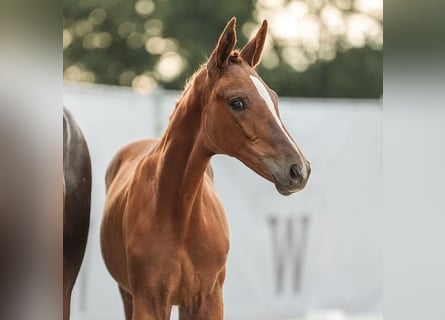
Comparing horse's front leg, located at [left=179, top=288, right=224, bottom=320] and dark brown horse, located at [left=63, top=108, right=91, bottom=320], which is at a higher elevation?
dark brown horse, located at [left=63, top=108, right=91, bottom=320]

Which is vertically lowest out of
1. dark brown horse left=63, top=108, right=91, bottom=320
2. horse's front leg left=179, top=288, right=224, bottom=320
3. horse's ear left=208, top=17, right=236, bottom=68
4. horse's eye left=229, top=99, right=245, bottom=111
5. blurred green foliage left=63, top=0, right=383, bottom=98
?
horse's front leg left=179, top=288, right=224, bottom=320

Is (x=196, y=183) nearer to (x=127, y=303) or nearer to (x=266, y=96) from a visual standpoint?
(x=266, y=96)

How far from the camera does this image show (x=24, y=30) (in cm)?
39

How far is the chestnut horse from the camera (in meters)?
0.92

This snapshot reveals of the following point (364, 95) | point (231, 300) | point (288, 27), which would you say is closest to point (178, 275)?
point (231, 300)

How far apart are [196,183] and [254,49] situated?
0.67 feet

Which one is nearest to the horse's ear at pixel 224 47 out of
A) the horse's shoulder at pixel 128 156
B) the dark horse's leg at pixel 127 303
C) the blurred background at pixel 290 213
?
the horse's shoulder at pixel 128 156

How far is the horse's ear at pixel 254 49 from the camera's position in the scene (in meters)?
0.99

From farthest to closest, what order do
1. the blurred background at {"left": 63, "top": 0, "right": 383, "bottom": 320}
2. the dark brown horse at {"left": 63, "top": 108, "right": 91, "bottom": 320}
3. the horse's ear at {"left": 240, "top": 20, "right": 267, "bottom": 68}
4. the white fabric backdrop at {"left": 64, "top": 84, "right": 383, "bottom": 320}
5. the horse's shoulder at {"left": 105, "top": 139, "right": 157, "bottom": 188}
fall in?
the white fabric backdrop at {"left": 64, "top": 84, "right": 383, "bottom": 320} → the blurred background at {"left": 63, "top": 0, "right": 383, "bottom": 320} → the horse's shoulder at {"left": 105, "top": 139, "right": 157, "bottom": 188} → the dark brown horse at {"left": 63, "top": 108, "right": 91, "bottom": 320} → the horse's ear at {"left": 240, "top": 20, "right": 267, "bottom": 68}

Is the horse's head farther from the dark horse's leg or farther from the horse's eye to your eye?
the dark horse's leg

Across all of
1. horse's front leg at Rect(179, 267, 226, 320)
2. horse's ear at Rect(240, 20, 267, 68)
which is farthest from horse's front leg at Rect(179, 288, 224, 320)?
horse's ear at Rect(240, 20, 267, 68)

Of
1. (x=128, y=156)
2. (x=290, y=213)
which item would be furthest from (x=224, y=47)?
(x=290, y=213)

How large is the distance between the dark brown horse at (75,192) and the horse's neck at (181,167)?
0.21 meters

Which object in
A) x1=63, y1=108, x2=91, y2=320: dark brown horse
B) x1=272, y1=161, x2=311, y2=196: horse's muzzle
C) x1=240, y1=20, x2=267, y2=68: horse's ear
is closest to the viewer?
x1=272, y1=161, x2=311, y2=196: horse's muzzle
